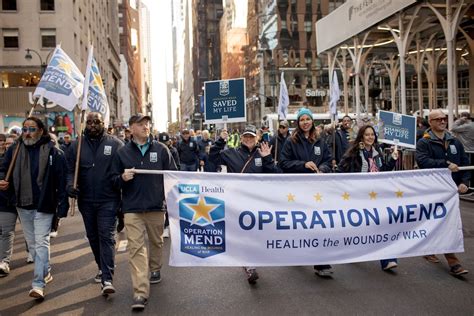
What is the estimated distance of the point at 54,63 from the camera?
7.14 meters

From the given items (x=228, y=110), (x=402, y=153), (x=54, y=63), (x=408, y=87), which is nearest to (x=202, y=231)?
(x=54, y=63)

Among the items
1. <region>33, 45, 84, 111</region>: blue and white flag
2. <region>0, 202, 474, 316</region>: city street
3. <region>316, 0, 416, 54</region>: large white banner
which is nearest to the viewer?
<region>0, 202, 474, 316</region>: city street

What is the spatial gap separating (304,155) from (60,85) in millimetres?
3532

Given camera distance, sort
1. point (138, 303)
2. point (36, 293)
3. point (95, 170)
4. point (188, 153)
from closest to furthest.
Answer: point (138, 303) → point (36, 293) → point (95, 170) → point (188, 153)

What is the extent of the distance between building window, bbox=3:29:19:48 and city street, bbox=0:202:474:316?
1483 inches

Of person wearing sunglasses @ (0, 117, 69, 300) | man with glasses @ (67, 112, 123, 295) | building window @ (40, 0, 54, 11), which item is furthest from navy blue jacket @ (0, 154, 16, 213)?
building window @ (40, 0, 54, 11)

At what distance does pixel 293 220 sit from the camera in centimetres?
561

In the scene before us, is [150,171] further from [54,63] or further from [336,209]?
[54,63]

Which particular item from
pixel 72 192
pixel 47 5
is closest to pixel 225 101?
pixel 72 192

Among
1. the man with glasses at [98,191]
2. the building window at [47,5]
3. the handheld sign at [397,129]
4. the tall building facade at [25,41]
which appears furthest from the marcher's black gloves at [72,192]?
the building window at [47,5]

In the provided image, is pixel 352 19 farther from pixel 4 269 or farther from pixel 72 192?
pixel 72 192

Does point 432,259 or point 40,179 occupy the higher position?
point 40,179

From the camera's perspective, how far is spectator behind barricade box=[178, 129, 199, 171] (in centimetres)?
1358

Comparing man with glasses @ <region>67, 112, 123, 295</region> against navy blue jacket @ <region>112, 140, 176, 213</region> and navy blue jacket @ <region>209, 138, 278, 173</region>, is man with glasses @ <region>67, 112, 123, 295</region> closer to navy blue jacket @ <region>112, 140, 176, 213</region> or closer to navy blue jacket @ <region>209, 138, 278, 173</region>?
navy blue jacket @ <region>112, 140, 176, 213</region>
